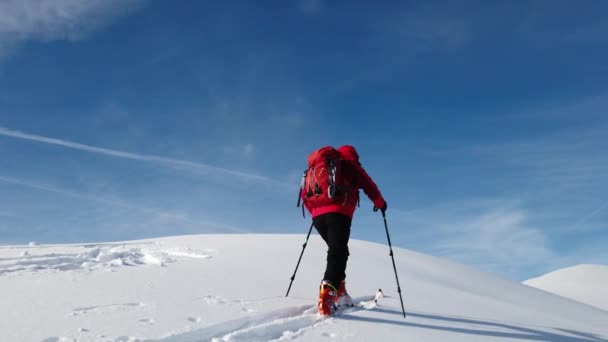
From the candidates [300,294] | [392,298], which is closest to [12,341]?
[300,294]

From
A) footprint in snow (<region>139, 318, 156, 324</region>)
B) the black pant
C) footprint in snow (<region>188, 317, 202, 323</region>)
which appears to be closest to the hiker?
the black pant

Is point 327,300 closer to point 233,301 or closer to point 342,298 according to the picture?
point 342,298

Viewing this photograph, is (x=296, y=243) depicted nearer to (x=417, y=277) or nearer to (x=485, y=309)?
(x=417, y=277)

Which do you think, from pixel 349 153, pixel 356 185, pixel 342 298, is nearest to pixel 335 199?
pixel 356 185

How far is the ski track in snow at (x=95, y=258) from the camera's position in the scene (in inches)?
298

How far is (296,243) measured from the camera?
10656 mm

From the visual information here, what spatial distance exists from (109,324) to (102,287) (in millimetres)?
1537

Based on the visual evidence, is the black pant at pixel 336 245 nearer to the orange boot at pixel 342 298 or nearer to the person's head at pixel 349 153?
the orange boot at pixel 342 298

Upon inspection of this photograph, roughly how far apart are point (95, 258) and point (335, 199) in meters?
5.19

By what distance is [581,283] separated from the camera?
26.6 meters

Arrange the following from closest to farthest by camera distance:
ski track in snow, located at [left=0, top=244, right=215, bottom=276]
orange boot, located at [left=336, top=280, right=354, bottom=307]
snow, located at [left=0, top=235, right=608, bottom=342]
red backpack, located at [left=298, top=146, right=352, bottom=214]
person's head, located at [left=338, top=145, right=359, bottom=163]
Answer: snow, located at [left=0, top=235, right=608, bottom=342] < orange boot, located at [left=336, top=280, right=354, bottom=307] < red backpack, located at [left=298, top=146, right=352, bottom=214] < person's head, located at [left=338, top=145, right=359, bottom=163] < ski track in snow, located at [left=0, top=244, right=215, bottom=276]

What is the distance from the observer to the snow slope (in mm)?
23895

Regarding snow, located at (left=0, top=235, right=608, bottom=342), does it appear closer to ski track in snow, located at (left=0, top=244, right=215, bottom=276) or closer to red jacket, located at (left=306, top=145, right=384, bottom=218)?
ski track in snow, located at (left=0, top=244, right=215, bottom=276)

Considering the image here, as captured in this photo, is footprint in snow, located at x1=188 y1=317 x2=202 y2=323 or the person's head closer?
footprint in snow, located at x1=188 y1=317 x2=202 y2=323
